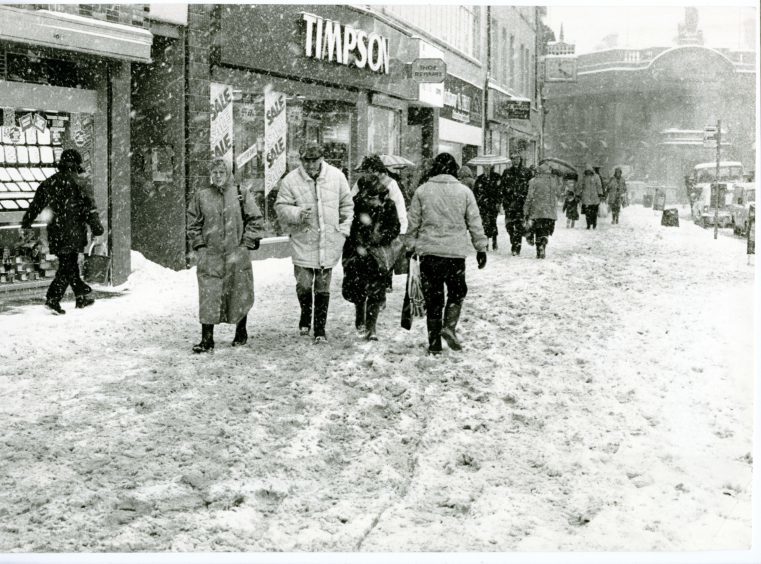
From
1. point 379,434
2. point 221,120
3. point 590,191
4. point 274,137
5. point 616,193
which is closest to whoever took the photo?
point 379,434

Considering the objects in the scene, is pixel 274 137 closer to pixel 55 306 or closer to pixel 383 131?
pixel 383 131

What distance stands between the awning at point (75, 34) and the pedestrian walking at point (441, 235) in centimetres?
509

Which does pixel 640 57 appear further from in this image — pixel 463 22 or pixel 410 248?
pixel 410 248

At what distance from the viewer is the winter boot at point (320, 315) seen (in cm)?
845

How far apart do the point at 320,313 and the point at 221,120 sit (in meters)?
6.31

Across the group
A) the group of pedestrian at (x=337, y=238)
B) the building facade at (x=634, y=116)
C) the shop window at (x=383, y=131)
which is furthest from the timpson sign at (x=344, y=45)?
the building facade at (x=634, y=116)

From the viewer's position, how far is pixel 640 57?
42281 mm

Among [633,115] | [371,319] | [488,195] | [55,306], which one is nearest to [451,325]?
[371,319]

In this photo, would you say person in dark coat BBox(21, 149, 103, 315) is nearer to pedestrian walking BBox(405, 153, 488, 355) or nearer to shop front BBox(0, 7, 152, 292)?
shop front BBox(0, 7, 152, 292)

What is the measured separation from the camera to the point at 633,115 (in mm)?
46688

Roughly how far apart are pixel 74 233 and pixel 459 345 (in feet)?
14.9

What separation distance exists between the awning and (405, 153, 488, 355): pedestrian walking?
5.09 m

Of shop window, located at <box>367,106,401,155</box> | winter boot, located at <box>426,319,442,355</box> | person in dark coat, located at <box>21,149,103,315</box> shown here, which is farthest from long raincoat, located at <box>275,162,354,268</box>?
shop window, located at <box>367,106,401,155</box>

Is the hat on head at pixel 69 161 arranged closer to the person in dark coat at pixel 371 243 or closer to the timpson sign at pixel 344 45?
the person in dark coat at pixel 371 243
